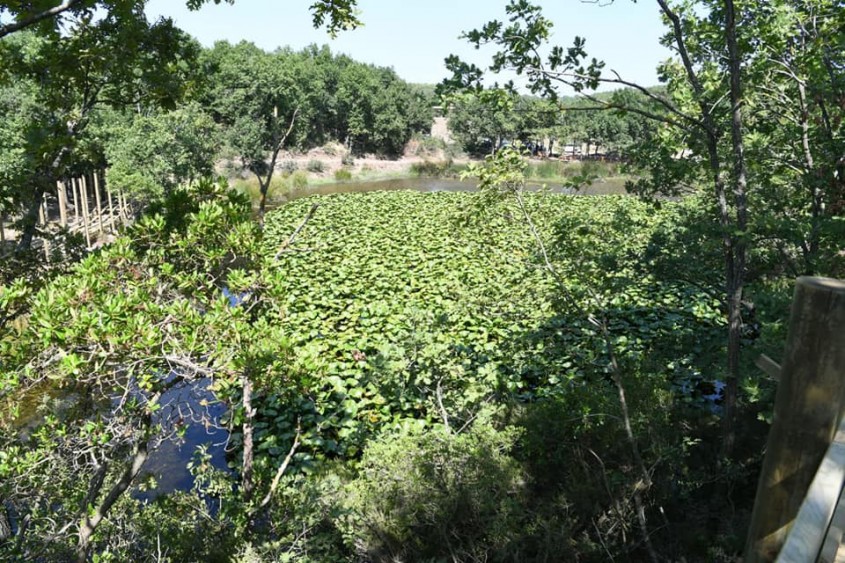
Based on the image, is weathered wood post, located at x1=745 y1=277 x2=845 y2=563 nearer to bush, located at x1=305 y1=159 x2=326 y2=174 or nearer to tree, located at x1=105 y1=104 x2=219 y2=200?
tree, located at x1=105 y1=104 x2=219 y2=200

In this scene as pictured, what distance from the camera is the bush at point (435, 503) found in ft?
12.1

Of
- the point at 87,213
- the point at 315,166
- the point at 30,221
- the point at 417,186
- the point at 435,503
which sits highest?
the point at 315,166

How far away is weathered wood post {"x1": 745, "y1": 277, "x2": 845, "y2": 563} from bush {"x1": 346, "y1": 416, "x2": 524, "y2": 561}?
239 centimetres

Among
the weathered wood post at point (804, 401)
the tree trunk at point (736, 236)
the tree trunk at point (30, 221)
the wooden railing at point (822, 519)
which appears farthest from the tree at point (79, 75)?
the wooden railing at point (822, 519)

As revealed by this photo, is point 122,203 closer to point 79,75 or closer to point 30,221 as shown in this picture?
point 79,75

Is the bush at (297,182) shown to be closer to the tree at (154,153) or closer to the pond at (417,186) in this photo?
the pond at (417,186)

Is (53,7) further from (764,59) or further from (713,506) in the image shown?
(713,506)

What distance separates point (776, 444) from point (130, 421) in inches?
126

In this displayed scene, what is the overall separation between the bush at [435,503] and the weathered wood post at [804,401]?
2.39m

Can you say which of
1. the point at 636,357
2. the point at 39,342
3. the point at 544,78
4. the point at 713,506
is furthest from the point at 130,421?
the point at 636,357

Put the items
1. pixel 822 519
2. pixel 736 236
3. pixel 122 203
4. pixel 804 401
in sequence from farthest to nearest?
1. pixel 122 203
2. pixel 736 236
3. pixel 804 401
4. pixel 822 519

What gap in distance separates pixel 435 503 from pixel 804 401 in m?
2.89

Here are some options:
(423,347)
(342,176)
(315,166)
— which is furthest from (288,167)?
(423,347)

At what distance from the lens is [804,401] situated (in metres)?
1.30
